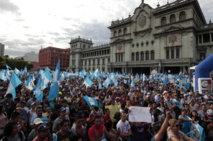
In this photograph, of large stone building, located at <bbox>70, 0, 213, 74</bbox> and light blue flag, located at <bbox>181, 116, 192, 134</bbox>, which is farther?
large stone building, located at <bbox>70, 0, 213, 74</bbox>

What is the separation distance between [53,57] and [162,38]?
70777 mm

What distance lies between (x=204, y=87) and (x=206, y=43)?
29.7m

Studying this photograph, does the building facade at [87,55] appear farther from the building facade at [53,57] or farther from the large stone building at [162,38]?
the building facade at [53,57]

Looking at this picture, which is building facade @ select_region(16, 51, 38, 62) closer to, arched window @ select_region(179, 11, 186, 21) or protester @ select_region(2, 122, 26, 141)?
arched window @ select_region(179, 11, 186, 21)

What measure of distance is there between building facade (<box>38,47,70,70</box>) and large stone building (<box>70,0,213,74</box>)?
1995 inches

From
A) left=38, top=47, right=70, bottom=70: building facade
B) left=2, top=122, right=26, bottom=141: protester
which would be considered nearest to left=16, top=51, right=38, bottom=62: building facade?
left=38, top=47, right=70, bottom=70: building facade

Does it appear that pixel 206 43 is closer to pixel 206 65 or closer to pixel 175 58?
pixel 175 58

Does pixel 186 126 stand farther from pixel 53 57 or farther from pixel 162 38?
pixel 53 57

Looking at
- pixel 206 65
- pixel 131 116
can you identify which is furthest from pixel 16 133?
pixel 206 65

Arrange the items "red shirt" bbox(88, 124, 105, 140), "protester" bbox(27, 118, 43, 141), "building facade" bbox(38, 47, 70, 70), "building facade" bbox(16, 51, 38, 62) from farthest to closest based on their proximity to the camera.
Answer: "building facade" bbox(16, 51, 38, 62)
"building facade" bbox(38, 47, 70, 70)
"red shirt" bbox(88, 124, 105, 140)
"protester" bbox(27, 118, 43, 141)

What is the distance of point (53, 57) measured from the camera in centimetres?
9194

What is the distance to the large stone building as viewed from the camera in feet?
118

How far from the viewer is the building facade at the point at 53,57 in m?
91.2

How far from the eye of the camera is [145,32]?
44.6 m
